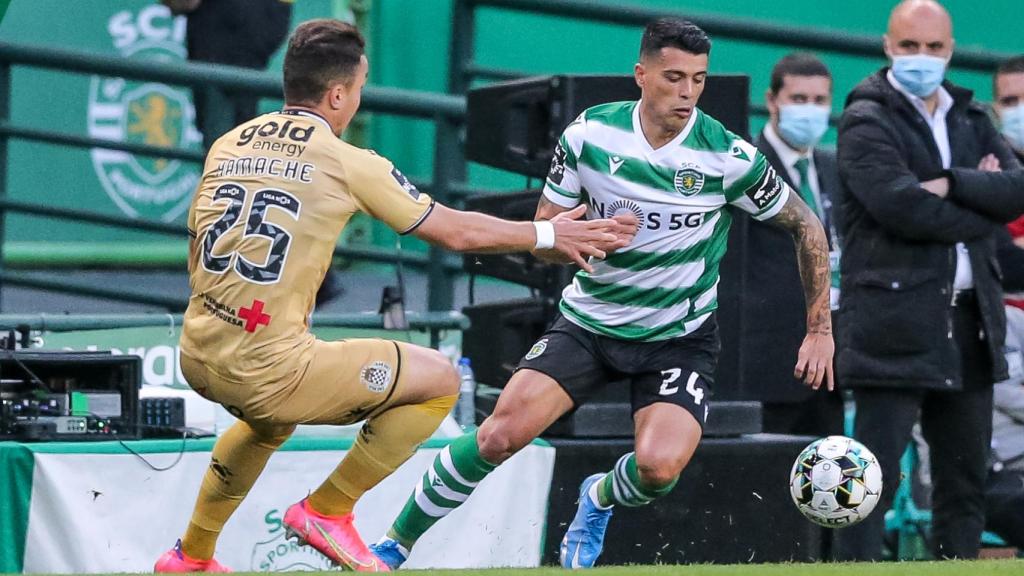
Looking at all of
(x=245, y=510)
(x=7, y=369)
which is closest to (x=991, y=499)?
(x=245, y=510)

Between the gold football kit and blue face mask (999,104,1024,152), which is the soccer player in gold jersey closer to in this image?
the gold football kit

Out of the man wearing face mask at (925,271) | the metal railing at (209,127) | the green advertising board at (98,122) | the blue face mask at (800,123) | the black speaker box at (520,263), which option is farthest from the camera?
the green advertising board at (98,122)

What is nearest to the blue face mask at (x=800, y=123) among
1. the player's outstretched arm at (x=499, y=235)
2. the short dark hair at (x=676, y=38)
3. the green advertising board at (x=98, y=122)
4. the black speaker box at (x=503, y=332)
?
the black speaker box at (x=503, y=332)

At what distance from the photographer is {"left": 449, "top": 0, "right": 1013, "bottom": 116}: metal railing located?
12078 millimetres

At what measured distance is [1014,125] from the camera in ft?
31.8

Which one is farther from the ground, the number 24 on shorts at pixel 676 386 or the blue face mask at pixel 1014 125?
the blue face mask at pixel 1014 125

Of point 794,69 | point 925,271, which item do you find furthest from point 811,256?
point 794,69

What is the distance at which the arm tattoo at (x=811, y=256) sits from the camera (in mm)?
7637

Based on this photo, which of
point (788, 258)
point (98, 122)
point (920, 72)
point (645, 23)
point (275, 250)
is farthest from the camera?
point (98, 122)

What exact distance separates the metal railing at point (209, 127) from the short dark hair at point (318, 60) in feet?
11.8

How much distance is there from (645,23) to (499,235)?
567 centimetres

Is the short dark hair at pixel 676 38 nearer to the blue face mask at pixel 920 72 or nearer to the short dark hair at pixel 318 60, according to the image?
the short dark hair at pixel 318 60

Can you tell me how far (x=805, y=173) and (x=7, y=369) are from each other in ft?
13.0

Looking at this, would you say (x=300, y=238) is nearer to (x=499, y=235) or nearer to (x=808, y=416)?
(x=499, y=235)
